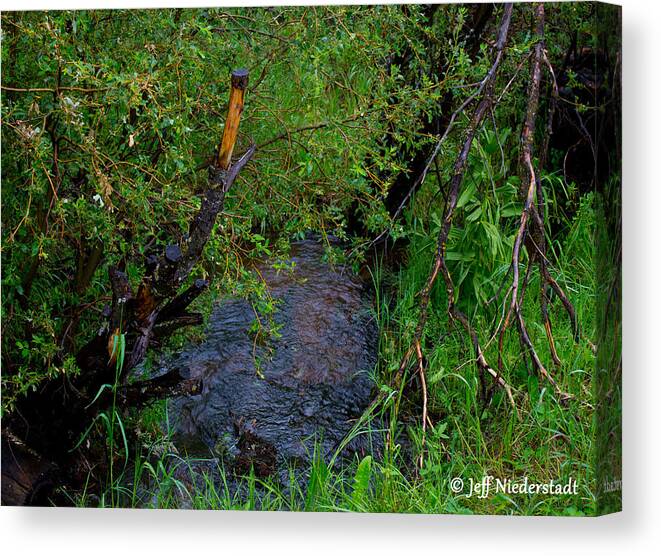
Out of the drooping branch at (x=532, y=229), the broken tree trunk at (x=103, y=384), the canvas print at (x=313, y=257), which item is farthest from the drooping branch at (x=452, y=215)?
the broken tree trunk at (x=103, y=384)

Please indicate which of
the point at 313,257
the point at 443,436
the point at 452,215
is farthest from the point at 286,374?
the point at 452,215

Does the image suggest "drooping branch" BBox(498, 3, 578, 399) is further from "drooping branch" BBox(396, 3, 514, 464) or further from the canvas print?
"drooping branch" BBox(396, 3, 514, 464)

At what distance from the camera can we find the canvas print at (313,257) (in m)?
3.65

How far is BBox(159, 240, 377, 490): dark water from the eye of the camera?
383 centimetres

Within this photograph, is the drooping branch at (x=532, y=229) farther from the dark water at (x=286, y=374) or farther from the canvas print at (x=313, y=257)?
the dark water at (x=286, y=374)

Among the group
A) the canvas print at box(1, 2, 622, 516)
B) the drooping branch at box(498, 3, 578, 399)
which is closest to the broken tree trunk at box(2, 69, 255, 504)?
the canvas print at box(1, 2, 622, 516)

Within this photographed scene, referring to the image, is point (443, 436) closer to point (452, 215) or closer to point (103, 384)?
point (452, 215)

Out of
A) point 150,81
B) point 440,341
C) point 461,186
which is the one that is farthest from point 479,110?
point 150,81

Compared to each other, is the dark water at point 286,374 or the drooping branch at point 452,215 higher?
the drooping branch at point 452,215

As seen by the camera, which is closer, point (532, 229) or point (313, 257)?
point (532, 229)

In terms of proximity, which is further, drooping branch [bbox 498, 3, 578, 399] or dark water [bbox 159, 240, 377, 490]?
dark water [bbox 159, 240, 377, 490]

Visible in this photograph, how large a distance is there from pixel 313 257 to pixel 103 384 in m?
0.93

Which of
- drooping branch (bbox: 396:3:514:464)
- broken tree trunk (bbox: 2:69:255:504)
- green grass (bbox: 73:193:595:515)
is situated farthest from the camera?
broken tree trunk (bbox: 2:69:255:504)

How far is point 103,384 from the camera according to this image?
156 inches
